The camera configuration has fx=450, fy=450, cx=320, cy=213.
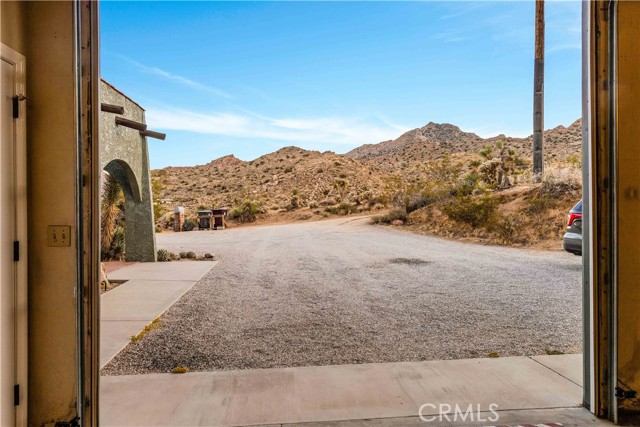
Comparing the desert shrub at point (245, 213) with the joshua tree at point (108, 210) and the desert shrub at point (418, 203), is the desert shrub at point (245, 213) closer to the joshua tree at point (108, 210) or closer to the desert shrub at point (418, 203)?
the desert shrub at point (418, 203)

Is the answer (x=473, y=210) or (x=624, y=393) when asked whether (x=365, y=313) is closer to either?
(x=624, y=393)

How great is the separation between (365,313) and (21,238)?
511 cm

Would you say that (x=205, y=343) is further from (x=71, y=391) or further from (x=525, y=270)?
(x=525, y=270)

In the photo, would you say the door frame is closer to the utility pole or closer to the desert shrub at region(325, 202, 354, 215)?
the utility pole

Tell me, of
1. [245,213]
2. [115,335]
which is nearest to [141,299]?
[115,335]

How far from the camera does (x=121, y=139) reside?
34.6 feet

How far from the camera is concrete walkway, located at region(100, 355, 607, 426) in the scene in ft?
11.8

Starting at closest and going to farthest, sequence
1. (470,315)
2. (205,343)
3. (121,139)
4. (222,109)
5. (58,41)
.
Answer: (58,41)
(205,343)
(470,315)
(121,139)
(222,109)

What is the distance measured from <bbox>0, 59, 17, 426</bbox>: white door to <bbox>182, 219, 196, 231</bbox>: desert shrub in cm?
2606

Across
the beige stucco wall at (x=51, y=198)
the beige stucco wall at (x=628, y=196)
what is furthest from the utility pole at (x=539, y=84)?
the beige stucco wall at (x=51, y=198)

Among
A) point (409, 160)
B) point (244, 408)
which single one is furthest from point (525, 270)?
point (409, 160)

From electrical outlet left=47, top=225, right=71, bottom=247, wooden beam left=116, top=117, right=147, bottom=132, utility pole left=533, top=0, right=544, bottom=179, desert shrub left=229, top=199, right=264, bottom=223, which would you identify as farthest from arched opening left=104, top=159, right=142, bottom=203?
desert shrub left=229, top=199, right=264, bottom=223

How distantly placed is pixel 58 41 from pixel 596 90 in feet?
13.5

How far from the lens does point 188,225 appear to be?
28.7 m
